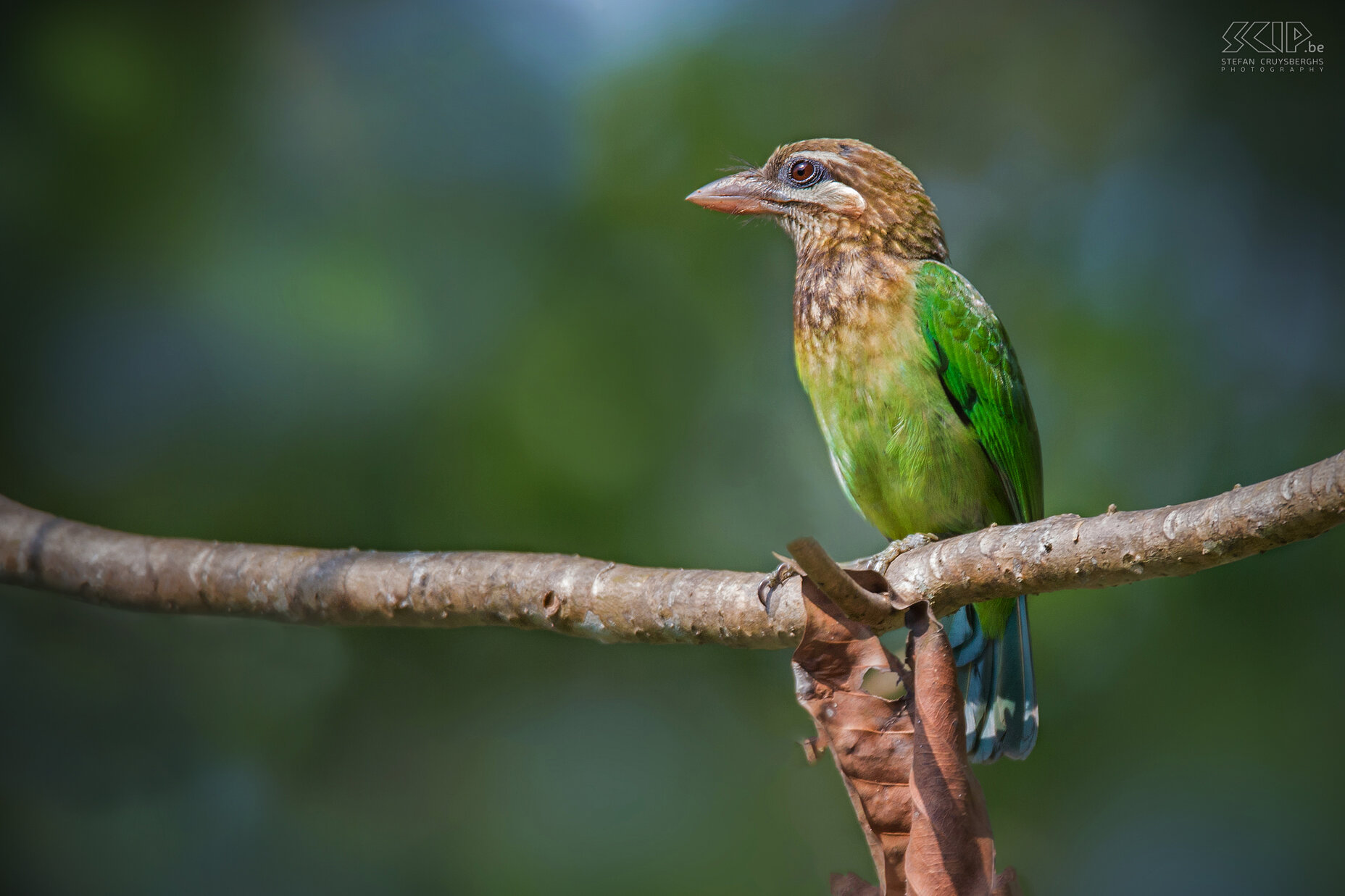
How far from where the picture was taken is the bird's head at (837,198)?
329cm

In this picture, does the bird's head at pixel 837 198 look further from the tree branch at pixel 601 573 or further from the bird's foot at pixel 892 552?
the tree branch at pixel 601 573

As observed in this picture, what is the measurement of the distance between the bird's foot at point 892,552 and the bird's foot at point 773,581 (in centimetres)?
18

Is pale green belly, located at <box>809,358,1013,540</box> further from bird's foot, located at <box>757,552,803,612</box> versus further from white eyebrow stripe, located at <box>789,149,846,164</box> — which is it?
white eyebrow stripe, located at <box>789,149,846,164</box>

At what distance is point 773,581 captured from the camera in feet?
8.05

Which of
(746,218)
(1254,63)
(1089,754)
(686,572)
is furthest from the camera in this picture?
(1254,63)

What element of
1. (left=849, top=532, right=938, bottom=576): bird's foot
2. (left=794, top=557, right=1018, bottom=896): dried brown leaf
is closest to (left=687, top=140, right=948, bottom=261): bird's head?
(left=849, top=532, right=938, bottom=576): bird's foot

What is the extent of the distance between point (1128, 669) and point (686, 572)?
221 cm

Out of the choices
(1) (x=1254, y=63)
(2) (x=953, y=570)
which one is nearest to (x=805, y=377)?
(2) (x=953, y=570)

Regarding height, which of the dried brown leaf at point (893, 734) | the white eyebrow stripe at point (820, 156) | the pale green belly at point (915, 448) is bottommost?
the dried brown leaf at point (893, 734)

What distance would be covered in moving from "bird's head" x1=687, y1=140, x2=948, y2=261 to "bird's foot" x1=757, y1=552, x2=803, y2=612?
1.26 m

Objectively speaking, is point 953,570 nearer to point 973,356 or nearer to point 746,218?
point 973,356

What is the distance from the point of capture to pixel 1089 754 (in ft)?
13.3

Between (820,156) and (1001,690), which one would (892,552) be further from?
(820,156)

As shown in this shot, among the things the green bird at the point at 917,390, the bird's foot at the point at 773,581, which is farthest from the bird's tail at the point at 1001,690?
the bird's foot at the point at 773,581
